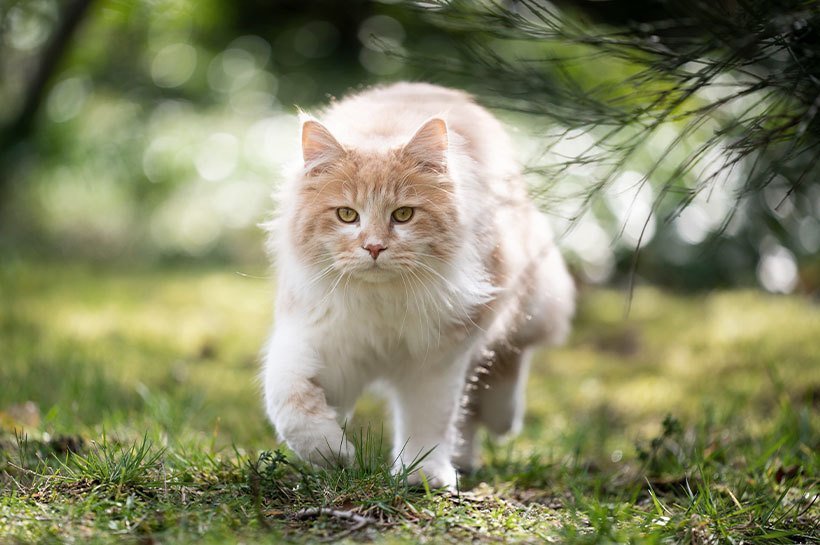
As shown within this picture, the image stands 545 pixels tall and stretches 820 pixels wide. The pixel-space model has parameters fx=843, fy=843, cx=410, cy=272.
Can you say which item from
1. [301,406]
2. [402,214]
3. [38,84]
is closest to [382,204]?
[402,214]

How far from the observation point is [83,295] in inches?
214

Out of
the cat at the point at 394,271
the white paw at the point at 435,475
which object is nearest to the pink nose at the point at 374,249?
the cat at the point at 394,271

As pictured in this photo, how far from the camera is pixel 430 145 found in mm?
2496

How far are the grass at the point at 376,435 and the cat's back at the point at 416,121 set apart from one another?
66 centimetres

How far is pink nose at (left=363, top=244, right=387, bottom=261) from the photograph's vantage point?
2.38 m

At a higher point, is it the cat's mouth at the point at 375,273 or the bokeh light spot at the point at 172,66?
the bokeh light spot at the point at 172,66

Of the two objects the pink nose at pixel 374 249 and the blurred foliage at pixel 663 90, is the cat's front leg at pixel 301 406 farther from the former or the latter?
the blurred foliage at pixel 663 90

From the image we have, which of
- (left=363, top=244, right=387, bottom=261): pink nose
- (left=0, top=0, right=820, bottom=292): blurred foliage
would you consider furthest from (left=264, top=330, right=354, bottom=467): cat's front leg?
(left=0, top=0, right=820, bottom=292): blurred foliage

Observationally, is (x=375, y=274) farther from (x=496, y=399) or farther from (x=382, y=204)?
(x=496, y=399)

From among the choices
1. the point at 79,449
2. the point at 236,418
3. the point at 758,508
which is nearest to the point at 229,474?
the point at 79,449

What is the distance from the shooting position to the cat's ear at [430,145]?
2.47 meters

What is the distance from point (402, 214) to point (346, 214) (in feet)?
0.55

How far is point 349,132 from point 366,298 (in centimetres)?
56

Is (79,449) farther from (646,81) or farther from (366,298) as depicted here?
(646,81)
